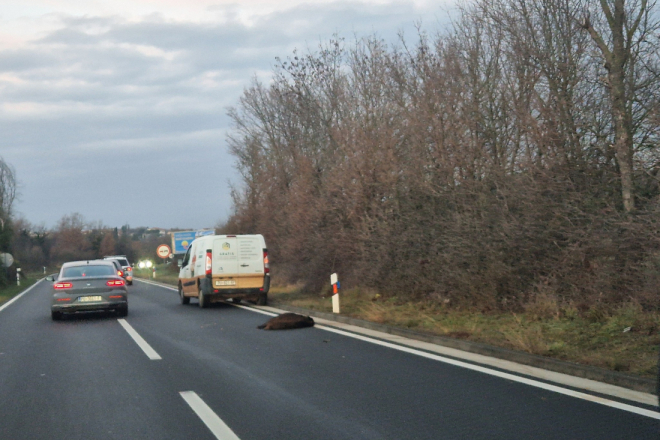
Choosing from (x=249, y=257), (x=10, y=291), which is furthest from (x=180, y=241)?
(x=249, y=257)

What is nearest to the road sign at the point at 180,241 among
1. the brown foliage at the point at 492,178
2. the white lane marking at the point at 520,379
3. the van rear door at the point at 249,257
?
the brown foliage at the point at 492,178

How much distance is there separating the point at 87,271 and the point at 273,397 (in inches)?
465

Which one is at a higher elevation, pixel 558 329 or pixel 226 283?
pixel 226 283

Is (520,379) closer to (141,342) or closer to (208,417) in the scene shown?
(208,417)

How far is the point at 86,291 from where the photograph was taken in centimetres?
1702

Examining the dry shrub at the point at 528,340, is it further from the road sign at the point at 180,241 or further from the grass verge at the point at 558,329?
the road sign at the point at 180,241

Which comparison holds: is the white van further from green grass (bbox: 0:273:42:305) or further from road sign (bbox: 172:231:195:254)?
road sign (bbox: 172:231:195:254)

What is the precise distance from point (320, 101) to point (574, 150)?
62.1ft

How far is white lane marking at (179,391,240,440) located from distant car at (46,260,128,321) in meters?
10.1

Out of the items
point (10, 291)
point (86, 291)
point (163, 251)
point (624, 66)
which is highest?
point (624, 66)

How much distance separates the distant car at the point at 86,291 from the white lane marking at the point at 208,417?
10142mm

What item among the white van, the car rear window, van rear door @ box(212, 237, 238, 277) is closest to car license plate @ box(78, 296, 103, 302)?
the car rear window

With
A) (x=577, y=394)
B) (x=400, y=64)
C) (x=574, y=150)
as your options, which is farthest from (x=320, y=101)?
(x=577, y=394)

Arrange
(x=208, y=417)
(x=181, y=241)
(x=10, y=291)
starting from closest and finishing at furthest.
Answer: (x=208, y=417), (x=10, y=291), (x=181, y=241)
